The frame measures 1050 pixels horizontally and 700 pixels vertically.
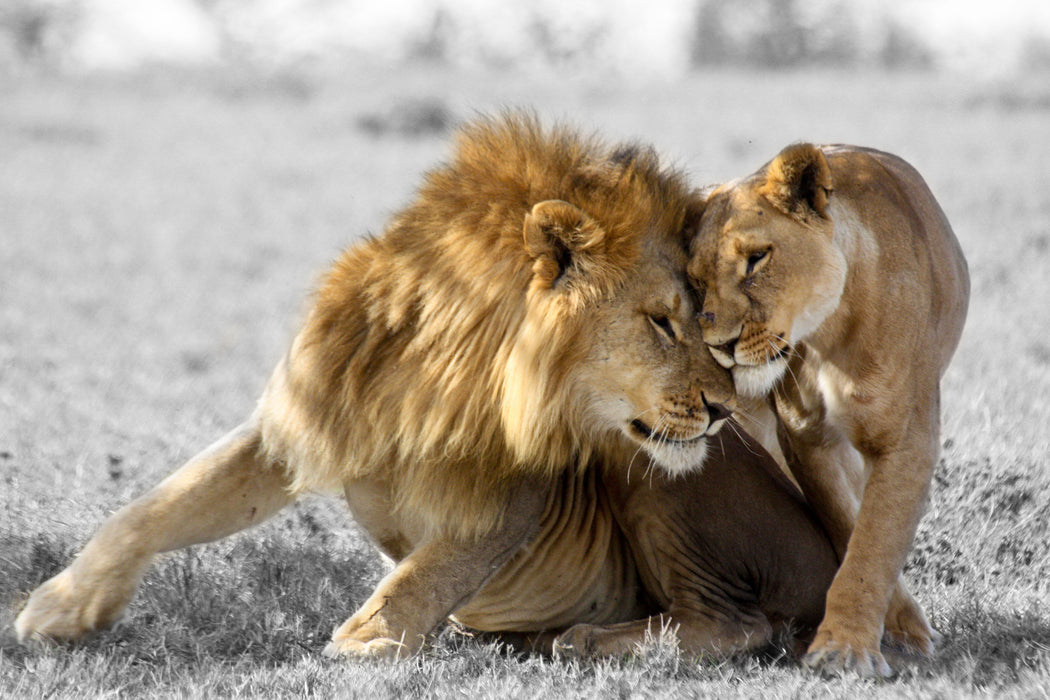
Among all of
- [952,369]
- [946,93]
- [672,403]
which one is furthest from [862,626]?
[946,93]

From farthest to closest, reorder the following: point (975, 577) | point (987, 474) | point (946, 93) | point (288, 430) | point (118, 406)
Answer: point (946, 93) < point (118, 406) < point (987, 474) < point (975, 577) < point (288, 430)

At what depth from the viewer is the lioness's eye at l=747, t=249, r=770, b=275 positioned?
3188 millimetres

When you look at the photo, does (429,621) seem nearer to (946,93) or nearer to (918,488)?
(918,488)

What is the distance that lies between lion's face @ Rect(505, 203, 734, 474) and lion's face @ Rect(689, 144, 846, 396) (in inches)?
2.1

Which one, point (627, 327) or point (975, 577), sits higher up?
point (627, 327)

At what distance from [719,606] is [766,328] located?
29.7 inches

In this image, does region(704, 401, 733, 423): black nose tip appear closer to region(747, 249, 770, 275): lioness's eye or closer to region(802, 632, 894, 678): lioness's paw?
region(747, 249, 770, 275): lioness's eye

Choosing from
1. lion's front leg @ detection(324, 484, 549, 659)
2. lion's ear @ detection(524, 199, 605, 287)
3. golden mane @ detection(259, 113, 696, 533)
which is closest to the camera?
lion's ear @ detection(524, 199, 605, 287)

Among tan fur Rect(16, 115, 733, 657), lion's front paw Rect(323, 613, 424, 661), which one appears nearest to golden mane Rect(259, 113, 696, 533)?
tan fur Rect(16, 115, 733, 657)

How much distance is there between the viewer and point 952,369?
254 inches

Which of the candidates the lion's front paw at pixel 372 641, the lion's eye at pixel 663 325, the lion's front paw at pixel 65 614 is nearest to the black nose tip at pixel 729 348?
the lion's eye at pixel 663 325

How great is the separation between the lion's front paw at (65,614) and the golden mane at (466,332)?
1.67 ft

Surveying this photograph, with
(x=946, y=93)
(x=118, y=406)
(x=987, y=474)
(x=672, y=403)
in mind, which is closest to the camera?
(x=672, y=403)

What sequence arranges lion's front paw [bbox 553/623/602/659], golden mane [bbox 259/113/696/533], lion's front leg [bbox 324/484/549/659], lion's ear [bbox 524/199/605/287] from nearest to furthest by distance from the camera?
lion's ear [bbox 524/199/605/287]
golden mane [bbox 259/113/696/533]
lion's front leg [bbox 324/484/549/659]
lion's front paw [bbox 553/623/602/659]
